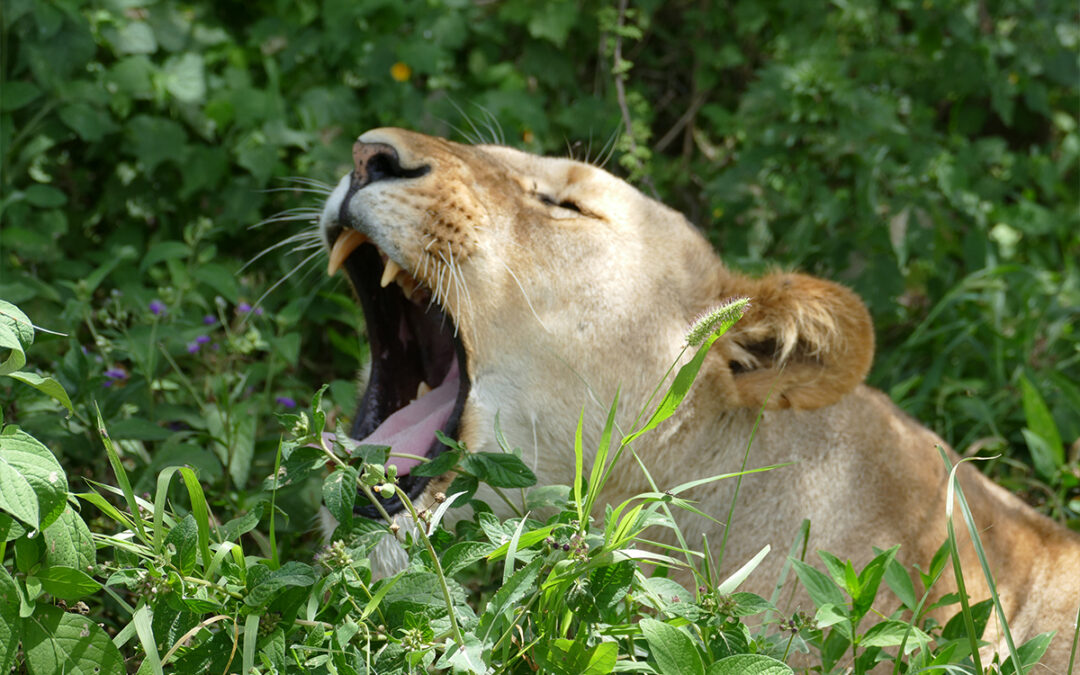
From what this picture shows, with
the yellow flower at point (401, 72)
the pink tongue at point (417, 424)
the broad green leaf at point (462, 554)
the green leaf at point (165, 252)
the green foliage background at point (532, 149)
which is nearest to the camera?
the broad green leaf at point (462, 554)

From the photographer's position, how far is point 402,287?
8.69 feet

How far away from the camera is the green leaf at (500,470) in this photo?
5.67 feet

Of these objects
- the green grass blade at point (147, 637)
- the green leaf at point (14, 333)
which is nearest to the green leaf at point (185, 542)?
the green grass blade at point (147, 637)

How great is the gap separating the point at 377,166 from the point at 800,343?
961 millimetres

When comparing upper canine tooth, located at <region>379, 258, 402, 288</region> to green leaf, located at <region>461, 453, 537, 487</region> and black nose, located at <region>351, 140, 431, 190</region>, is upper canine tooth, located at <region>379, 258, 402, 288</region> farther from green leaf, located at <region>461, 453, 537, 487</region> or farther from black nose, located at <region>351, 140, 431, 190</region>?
green leaf, located at <region>461, 453, 537, 487</region>

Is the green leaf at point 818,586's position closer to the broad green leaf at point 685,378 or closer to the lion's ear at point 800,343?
the broad green leaf at point 685,378

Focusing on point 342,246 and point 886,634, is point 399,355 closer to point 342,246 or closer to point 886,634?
point 342,246

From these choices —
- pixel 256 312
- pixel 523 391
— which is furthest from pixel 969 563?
pixel 256 312

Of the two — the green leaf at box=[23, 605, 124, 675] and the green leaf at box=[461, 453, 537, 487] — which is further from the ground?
the green leaf at box=[461, 453, 537, 487]

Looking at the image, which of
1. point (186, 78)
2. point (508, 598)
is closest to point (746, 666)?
point (508, 598)

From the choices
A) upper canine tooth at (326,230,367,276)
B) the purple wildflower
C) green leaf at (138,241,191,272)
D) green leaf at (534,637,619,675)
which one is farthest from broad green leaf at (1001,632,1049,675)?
green leaf at (138,241,191,272)

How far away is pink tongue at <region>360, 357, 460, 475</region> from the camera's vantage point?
2.37 m

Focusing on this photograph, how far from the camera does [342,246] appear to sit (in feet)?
8.10

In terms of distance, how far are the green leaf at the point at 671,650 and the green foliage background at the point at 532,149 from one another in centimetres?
150
